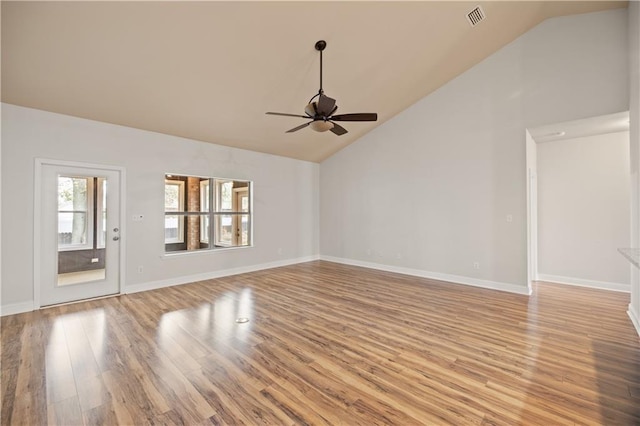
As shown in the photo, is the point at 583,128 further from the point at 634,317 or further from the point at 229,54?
the point at 229,54

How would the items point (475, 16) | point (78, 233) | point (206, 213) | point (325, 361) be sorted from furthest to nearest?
point (206, 213), point (78, 233), point (475, 16), point (325, 361)

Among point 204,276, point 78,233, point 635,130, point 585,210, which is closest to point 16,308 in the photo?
point 78,233

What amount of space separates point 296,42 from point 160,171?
3.35 m

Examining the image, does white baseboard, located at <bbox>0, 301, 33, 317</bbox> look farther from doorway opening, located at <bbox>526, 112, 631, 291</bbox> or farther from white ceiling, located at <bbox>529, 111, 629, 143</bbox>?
white ceiling, located at <bbox>529, 111, 629, 143</bbox>

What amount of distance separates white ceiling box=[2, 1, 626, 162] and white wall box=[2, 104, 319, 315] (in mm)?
304

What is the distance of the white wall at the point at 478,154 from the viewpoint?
3.99 metres

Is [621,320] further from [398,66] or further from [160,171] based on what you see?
[160,171]

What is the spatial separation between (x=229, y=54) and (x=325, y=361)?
388 centimetres

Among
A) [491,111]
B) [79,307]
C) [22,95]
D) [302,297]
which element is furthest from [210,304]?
[491,111]

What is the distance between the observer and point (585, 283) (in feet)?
16.2

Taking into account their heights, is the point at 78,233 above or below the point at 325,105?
below

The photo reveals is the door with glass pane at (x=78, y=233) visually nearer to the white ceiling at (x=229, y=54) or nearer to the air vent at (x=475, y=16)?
the white ceiling at (x=229, y=54)

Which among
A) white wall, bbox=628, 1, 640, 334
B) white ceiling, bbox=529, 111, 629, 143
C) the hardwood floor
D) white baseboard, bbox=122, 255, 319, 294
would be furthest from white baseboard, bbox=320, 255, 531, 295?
white ceiling, bbox=529, 111, 629, 143

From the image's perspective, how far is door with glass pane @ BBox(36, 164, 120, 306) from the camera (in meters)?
3.96
